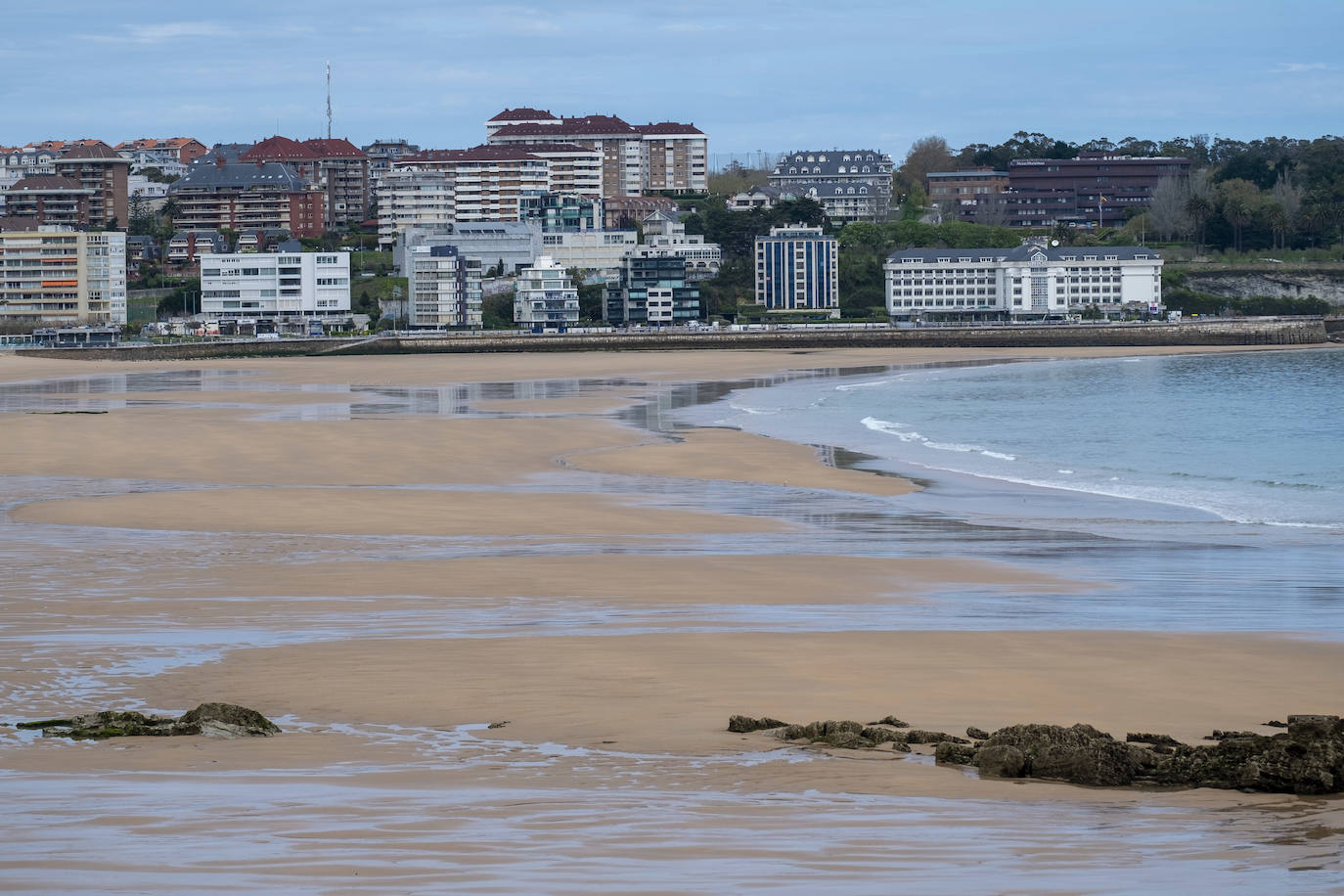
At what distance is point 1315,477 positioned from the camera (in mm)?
23016

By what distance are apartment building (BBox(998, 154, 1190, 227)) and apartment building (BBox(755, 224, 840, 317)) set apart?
3905 centimetres

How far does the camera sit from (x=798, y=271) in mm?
91375

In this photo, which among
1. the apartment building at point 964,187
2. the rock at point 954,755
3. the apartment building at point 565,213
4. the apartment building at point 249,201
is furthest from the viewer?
the apartment building at point 964,187

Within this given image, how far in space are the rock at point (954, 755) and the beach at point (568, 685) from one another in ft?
0.30

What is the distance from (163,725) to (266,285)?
79.0 m

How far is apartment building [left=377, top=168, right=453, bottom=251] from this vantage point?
11156 centimetres

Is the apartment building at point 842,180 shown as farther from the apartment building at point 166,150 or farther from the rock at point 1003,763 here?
the rock at point 1003,763

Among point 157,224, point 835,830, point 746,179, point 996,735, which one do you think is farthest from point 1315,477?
point 746,179

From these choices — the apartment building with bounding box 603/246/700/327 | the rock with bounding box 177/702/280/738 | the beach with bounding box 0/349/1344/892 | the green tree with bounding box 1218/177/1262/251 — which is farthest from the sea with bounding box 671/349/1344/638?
the green tree with bounding box 1218/177/1262/251

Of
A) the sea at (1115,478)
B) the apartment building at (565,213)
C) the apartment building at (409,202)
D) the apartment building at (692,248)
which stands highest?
the apartment building at (409,202)

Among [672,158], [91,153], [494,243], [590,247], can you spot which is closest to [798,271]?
[590,247]

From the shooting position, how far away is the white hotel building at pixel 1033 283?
90.8m

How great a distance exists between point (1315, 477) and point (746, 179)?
125843 millimetres

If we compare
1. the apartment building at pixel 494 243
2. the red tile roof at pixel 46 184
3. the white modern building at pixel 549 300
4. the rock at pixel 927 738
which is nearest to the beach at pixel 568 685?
the rock at pixel 927 738
